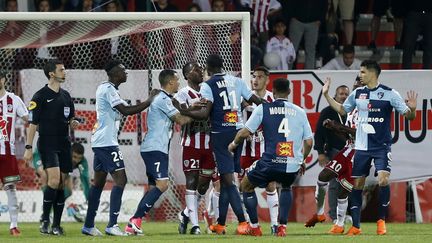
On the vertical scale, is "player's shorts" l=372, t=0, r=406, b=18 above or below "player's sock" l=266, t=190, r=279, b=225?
above

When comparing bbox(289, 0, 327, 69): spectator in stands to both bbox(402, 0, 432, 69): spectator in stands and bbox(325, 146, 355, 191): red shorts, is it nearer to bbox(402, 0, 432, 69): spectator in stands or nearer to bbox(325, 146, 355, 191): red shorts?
bbox(402, 0, 432, 69): spectator in stands

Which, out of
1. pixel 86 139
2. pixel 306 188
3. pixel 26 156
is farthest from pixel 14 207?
pixel 306 188

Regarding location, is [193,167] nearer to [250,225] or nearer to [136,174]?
[250,225]

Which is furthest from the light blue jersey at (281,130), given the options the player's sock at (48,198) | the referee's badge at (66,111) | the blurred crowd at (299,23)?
the blurred crowd at (299,23)

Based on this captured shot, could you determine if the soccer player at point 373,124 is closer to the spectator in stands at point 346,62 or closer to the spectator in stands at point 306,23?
the spectator in stands at point 346,62

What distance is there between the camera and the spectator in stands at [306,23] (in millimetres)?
25328

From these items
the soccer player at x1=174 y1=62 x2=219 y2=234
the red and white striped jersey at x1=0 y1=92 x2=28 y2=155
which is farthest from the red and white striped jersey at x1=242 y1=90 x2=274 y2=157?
the red and white striped jersey at x1=0 y1=92 x2=28 y2=155

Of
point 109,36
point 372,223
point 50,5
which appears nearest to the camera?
point 109,36

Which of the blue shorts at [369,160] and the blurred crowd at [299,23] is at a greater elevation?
the blurred crowd at [299,23]

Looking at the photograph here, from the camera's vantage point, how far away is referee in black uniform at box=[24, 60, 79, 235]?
61.7 ft

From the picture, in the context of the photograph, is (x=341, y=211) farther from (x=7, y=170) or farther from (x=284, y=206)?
(x=7, y=170)

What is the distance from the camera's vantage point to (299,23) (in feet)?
83.5

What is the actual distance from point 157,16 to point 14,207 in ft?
10.8

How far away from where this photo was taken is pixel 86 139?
23.3m
